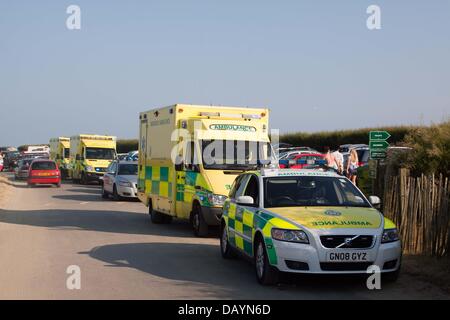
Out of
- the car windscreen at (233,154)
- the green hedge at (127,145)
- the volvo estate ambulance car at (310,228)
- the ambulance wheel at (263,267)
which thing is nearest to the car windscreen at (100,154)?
the car windscreen at (233,154)

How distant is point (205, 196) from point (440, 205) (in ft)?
16.7

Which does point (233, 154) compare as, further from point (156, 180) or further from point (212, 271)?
point (212, 271)

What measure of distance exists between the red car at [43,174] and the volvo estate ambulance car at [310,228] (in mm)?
26108

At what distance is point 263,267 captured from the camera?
28.6ft

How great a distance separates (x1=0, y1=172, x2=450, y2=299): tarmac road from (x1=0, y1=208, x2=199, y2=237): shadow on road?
0.08ft

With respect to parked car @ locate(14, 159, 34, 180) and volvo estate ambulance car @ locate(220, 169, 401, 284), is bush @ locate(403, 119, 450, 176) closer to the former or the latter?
volvo estate ambulance car @ locate(220, 169, 401, 284)

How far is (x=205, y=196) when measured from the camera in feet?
45.1

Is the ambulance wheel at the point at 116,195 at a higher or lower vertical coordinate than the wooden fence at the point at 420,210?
lower

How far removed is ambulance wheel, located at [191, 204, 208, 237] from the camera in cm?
1389

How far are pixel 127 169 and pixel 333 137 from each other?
2688 cm

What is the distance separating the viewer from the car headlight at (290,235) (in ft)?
27.0

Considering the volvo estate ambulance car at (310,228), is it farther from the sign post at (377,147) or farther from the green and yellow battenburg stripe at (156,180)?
the green and yellow battenburg stripe at (156,180)
